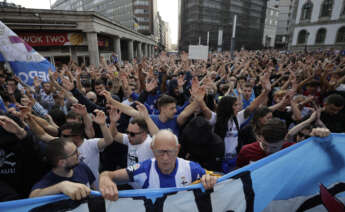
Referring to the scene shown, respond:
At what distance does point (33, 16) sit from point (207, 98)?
14.5m

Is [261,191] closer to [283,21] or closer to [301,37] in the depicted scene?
[301,37]

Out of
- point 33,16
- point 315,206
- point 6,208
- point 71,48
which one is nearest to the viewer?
point 6,208

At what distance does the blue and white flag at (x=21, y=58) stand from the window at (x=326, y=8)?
166ft

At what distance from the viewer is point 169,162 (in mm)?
1709

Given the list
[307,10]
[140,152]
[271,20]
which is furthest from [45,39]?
[271,20]

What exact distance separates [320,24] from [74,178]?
51.3m

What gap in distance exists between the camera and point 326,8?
36.8 metres

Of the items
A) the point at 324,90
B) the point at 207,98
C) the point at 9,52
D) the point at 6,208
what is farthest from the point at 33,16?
the point at 324,90

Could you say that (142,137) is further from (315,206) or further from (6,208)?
(315,206)

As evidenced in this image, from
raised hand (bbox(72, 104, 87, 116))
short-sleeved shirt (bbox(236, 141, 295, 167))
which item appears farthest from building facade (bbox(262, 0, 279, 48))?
raised hand (bbox(72, 104, 87, 116))

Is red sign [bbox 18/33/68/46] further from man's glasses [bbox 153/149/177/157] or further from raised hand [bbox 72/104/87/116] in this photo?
man's glasses [bbox 153/149/177/157]

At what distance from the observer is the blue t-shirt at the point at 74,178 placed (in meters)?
1.64

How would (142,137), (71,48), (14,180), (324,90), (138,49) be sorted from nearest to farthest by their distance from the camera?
1. (14,180)
2. (142,137)
3. (324,90)
4. (71,48)
5. (138,49)

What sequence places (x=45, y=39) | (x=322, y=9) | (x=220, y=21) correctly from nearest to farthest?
1. (x=45, y=39)
2. (x=322, y=9)
3. (x=220, y=21)
